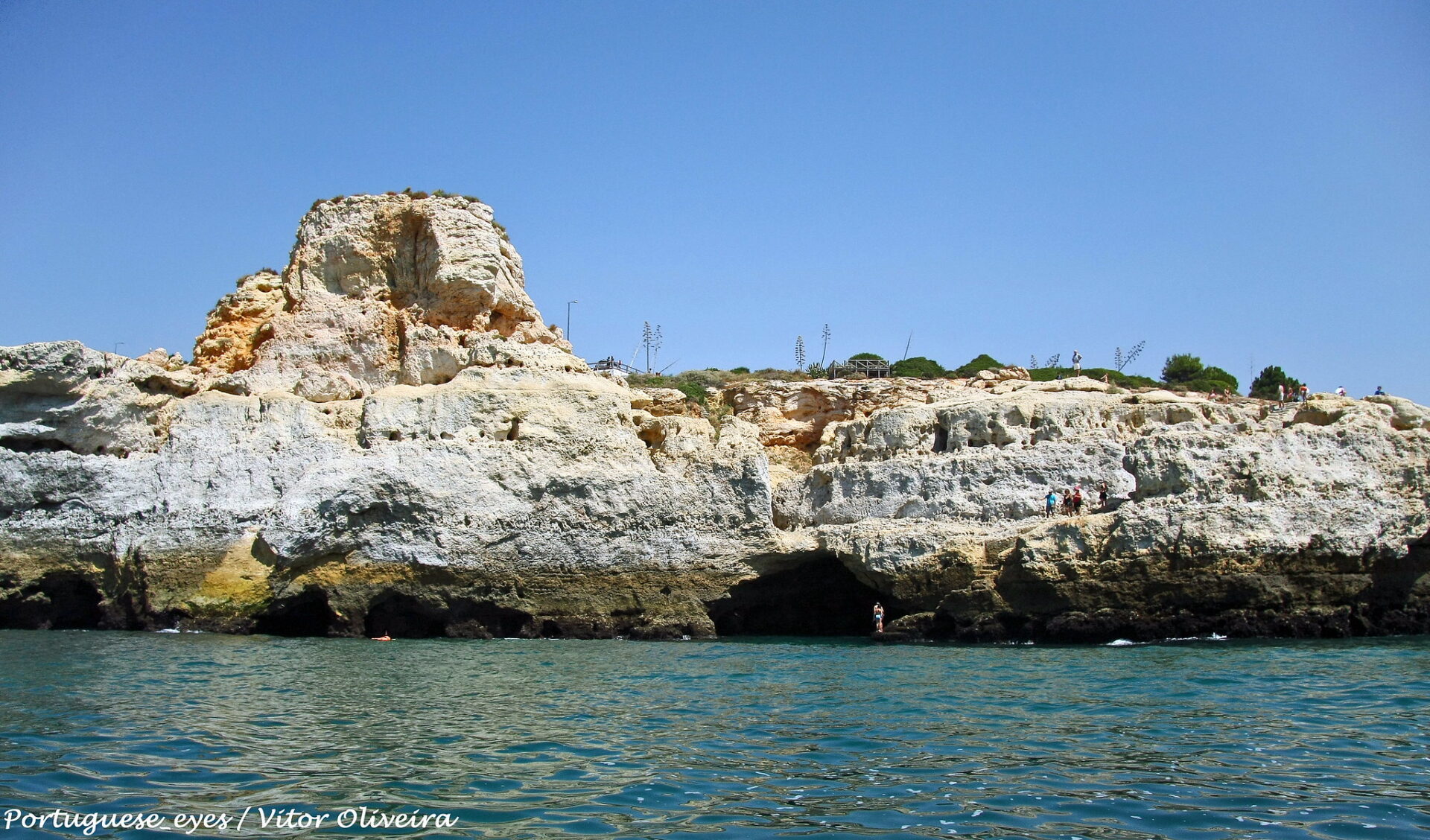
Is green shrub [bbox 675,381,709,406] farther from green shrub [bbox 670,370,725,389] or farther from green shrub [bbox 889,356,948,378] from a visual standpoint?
green shrub [bbox 889,356,948,378]

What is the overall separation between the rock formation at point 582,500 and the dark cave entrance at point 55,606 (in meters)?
0.06

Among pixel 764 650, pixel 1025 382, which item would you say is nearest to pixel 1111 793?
pixel 764 650

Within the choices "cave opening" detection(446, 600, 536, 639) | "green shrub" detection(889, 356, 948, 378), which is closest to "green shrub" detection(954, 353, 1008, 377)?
"green shrub" detection(889, 356, 948, 378)

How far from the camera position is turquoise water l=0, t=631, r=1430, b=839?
284 inches

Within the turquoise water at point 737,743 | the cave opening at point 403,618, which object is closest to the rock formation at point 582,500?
the cave opening at point 403,618

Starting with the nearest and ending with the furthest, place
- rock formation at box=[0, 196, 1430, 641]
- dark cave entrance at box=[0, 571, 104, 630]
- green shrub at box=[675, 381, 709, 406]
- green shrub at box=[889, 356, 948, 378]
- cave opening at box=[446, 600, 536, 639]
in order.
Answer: rock formation at box=[0, 196, 1430, 641] < cave opening at box=[446, 600, 536, 639] < dark cave entrance at box=[0, 571, 104, 630] < green shrub at box=[675, 381, 709, 406] < green shrub at box=[889, 356, 948, 378]

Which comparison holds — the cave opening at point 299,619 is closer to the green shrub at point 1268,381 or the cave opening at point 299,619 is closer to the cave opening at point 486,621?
the cave opening at point 486,621

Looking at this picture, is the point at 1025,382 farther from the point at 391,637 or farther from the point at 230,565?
the point at 230,565

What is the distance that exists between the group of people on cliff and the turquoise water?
4355 millimetres

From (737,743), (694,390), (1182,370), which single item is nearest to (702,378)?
(694,390)

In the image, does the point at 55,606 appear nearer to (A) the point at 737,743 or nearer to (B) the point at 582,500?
(B) the point at 582,500

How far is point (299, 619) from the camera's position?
66.0ft

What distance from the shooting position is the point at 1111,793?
7730mm

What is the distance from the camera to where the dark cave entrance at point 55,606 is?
20719 mm
